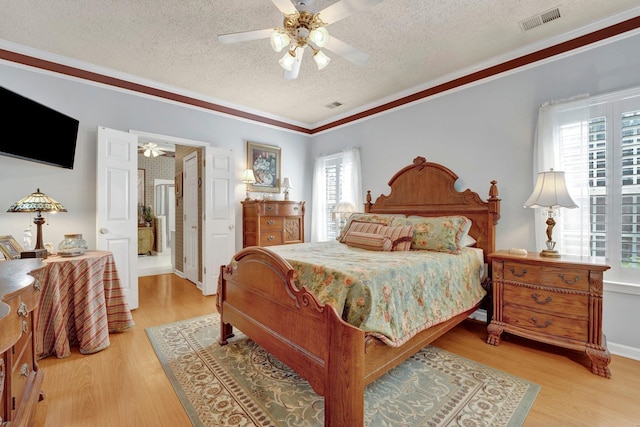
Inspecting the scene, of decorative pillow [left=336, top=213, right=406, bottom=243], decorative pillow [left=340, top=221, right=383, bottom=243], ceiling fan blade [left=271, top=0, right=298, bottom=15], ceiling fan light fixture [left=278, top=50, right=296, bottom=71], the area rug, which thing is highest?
ceiling fan blade [left=271, top=0, right=298, bottom=15]

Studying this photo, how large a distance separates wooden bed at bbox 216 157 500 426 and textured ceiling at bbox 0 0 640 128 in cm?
141

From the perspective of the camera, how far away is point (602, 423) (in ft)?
5.17

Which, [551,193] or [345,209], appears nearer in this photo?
[551,193]

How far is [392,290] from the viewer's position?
1.77 meters

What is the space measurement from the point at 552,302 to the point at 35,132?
4.80 m

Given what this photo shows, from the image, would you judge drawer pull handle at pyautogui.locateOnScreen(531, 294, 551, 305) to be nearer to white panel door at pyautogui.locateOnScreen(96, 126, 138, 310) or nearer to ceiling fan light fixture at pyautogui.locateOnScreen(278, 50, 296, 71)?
ceiling fan light fixture at pyautogui.locateOnScreen(278, 50, 296, 71)

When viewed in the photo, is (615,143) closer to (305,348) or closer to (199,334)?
(305,348)

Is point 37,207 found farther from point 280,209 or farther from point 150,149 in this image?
point 150,149

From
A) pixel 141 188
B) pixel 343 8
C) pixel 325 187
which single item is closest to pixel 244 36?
pixel 343 8

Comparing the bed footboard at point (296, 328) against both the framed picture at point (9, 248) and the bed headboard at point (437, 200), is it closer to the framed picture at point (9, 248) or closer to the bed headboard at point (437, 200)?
the framed picture at point (9, 248)

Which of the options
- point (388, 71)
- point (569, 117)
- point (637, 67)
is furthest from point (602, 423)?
point (388, 71)

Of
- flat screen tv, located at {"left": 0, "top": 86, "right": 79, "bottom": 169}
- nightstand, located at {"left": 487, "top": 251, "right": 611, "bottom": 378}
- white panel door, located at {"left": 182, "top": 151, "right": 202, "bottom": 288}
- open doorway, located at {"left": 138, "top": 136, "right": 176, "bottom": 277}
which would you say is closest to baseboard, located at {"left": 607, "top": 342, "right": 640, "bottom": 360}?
nightstand, located at {"left": 487, "top": 251, "right": 611, "bottom": 378}

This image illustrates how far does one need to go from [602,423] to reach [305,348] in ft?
5.64

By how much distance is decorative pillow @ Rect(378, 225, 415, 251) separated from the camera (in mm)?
2783
